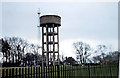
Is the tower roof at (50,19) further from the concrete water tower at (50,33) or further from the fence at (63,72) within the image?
Result: the fence at (63,72)

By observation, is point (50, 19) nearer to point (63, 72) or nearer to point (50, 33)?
point (50, 33)

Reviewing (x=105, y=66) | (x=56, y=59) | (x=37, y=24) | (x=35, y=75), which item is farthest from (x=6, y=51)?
(x=35, y=75)

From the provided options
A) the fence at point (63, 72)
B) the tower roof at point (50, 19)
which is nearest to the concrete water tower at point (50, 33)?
the tower roof at point (50, 19)

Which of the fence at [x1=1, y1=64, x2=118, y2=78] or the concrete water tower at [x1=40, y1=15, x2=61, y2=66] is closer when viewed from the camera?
the fence at [x1=1, y1=64, x2=118, y2=78]

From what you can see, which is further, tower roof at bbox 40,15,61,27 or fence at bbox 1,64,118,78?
tower roof at bbox 40,15,61,27

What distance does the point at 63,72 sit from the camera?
5.73m

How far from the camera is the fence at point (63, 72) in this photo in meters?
4.02

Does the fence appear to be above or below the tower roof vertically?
below

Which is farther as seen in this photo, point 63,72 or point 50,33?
point 50,33

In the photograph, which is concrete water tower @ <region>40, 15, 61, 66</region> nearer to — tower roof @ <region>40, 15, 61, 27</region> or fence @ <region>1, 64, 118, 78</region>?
tower roof @ <region>40, 15, 61, 27</region>

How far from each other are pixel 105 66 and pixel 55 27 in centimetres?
1102

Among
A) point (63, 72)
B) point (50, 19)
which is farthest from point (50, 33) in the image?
point (63, 72)

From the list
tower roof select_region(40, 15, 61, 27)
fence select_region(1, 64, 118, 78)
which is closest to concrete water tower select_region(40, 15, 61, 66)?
tower roof select_region(40, 15, 61, 27)

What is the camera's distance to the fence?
13.2ft
